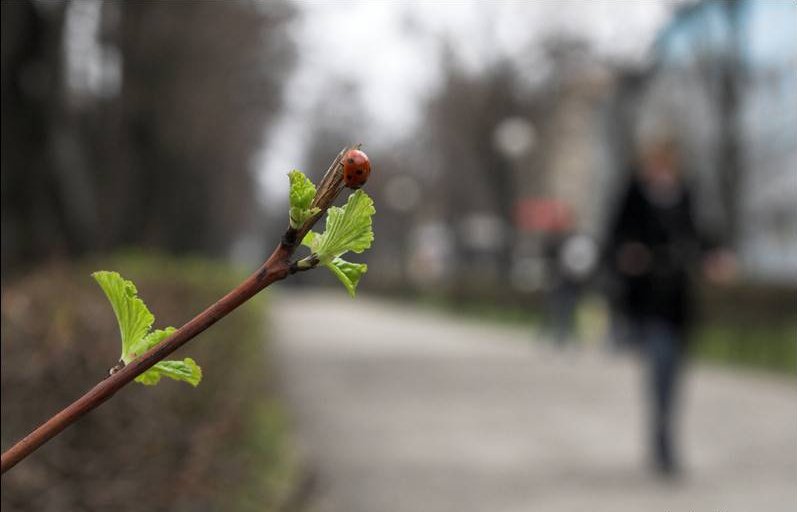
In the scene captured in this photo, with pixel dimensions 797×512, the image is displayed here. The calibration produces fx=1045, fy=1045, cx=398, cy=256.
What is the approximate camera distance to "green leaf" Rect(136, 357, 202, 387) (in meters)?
0.50

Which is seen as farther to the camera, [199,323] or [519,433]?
[519,433]

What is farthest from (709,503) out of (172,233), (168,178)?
(172,233)

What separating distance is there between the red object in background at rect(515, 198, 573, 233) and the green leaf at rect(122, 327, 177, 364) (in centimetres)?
1712

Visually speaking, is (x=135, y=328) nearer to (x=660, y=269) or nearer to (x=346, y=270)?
(x=346, y=270)

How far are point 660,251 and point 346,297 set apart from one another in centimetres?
531

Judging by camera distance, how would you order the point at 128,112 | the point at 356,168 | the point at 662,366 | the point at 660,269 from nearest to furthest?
the point at 356,168 < the point at 662,366 < the point at 660,269 < the point at 128,112

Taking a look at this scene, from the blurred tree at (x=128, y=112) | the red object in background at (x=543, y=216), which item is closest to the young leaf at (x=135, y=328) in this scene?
the blurred tree at (x=128, y=112)

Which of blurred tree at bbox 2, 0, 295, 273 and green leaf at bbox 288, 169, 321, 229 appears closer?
green leaf at bbox 288, 169, 321, 229

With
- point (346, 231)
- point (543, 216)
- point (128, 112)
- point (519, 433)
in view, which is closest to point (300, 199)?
point (346, 231)

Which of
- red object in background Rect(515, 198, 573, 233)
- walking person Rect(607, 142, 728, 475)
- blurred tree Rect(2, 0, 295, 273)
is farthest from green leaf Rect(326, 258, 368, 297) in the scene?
red object in background Rect(515, 198, 573, 233)

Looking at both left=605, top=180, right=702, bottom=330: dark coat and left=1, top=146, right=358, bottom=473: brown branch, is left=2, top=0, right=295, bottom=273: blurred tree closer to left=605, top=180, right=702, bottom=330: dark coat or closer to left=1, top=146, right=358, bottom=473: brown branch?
left=605, top=180, right=702, bottom=330: dark coat

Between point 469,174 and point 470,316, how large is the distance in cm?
1320

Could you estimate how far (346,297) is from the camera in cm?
164

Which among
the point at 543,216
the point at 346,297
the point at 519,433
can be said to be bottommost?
the point at 543,216
